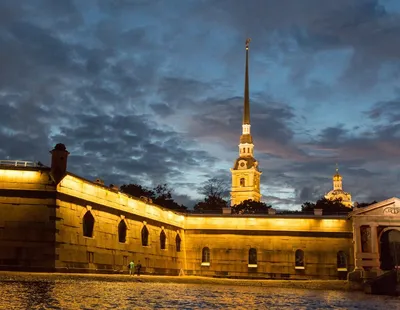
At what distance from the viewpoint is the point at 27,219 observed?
3506 centimetres

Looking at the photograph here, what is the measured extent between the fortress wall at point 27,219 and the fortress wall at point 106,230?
0.73 meters

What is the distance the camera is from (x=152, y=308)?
43.0 ft

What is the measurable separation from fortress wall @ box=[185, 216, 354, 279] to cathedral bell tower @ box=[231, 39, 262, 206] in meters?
79.5

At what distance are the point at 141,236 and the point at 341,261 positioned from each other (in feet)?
75.0

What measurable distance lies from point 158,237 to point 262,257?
12916 mm

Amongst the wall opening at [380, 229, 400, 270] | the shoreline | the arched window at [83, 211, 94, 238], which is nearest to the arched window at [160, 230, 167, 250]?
the shoreline

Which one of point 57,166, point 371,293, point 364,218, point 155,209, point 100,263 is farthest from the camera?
point 364,218

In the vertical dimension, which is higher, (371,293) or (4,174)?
(4,174)

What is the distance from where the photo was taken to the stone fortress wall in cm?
3494

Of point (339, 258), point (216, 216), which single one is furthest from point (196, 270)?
point (339, 258)

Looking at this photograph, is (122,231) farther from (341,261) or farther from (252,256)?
(341,261)

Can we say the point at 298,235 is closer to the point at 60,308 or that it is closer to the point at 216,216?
the point at 216,216

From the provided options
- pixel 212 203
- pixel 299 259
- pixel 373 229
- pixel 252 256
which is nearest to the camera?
pixel 373 229

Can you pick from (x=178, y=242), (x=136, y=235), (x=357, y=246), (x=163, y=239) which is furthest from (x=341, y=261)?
(x=136, y=235)
